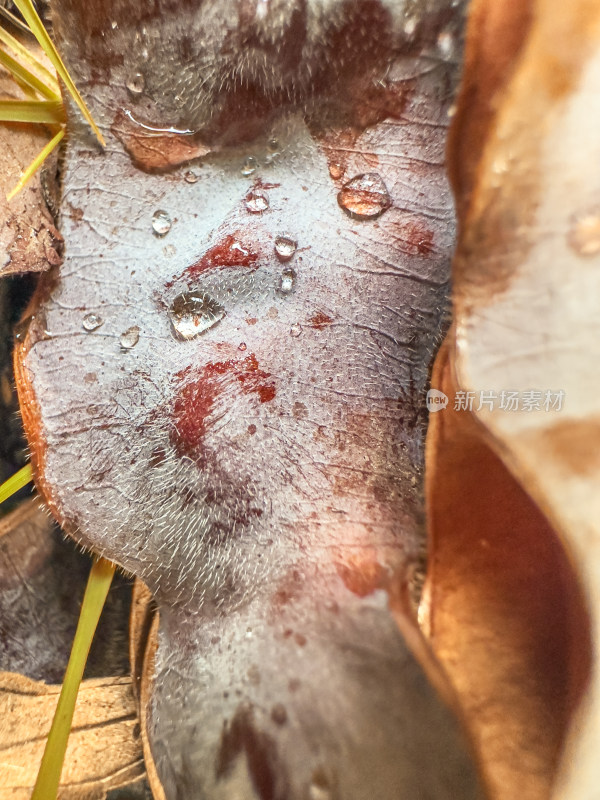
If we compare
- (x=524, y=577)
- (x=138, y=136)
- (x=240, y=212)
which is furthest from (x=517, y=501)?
(x=138, y=136)

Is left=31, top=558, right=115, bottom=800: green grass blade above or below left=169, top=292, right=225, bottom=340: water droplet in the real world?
below

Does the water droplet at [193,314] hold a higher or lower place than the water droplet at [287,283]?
lower

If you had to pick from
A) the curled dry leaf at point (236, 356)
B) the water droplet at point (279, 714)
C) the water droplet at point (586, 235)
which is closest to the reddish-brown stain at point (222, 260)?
the curled dry leaf at point (236, 356)

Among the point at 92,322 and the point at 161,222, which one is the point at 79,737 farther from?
the point at 161,222

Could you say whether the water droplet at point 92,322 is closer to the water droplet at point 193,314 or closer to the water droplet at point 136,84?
the water droplet at point 193,314

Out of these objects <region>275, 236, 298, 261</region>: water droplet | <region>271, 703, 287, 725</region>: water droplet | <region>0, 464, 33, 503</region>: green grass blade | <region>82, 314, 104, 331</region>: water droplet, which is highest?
<region>275, 236, 298, 261</region>: water droplet

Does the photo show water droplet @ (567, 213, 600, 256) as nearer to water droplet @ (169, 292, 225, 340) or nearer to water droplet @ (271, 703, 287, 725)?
water droplet @ (169, 292, 225, 340)

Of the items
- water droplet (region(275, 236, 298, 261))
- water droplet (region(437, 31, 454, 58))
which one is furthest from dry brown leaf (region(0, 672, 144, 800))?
water droplet (region(437, 31, 454, 58))
